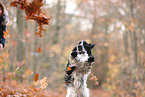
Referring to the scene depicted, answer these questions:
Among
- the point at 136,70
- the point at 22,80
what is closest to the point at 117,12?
the point at 136,70

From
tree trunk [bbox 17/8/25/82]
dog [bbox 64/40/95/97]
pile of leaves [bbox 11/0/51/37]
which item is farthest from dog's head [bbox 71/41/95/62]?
tree trunk [bbox 17/8/25/82]

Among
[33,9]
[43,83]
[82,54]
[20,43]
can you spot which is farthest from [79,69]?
[20,43]

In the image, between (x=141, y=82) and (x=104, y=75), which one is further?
(x=104, y=75)

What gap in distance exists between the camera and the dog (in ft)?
8.93

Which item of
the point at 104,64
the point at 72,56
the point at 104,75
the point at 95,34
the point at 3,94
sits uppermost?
the point at 95,34

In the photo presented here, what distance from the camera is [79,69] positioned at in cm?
280

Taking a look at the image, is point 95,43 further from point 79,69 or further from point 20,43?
point 20,43

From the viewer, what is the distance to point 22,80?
909 centimetres

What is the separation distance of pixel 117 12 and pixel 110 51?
14203 mm

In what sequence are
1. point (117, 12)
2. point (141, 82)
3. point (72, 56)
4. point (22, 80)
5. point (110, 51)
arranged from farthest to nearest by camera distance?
point (110, 51)
point (117, 12)
point (22, 80)
point (141, 82)
point (72, 56)

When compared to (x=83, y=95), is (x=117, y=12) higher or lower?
higher

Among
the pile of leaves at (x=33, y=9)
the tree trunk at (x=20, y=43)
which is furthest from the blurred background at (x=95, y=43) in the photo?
the pile of leaves at (x=33, y=9)

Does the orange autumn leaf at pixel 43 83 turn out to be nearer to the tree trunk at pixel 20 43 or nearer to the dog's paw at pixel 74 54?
the dog's paw at pixel 74 54

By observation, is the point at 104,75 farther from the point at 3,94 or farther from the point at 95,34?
the point at 3,94
